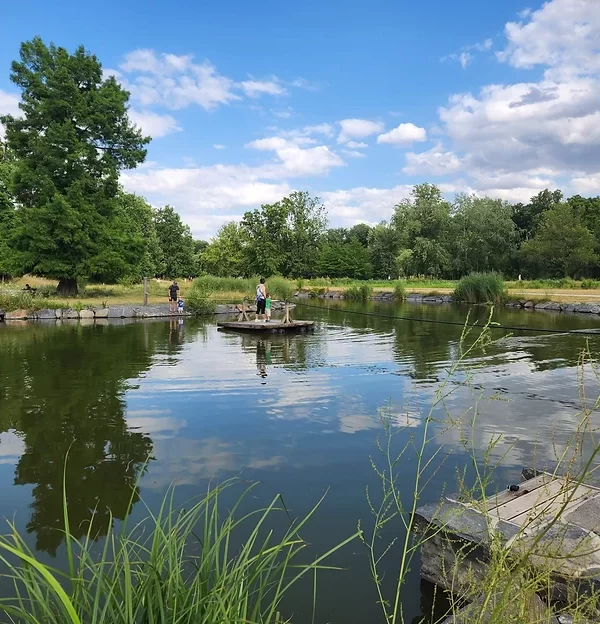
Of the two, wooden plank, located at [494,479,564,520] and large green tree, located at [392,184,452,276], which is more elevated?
large green tree, located at [392,184,452,276]

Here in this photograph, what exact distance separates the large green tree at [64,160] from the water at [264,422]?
1374 centimetres

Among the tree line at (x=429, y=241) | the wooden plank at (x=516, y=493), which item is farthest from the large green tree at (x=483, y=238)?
the wooden plank at (x=516, y=493)

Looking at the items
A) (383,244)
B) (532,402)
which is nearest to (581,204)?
(383,244)

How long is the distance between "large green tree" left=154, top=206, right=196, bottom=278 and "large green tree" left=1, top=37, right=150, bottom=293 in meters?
31.9

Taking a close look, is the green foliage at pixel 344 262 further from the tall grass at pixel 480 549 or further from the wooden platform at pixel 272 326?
the tall grass at pixel 480 549

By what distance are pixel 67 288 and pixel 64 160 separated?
6.75m

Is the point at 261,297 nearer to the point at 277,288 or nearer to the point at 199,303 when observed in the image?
the point at 199,303

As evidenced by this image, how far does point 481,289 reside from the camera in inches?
1300

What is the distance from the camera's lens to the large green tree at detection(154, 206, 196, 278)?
62.0 metres

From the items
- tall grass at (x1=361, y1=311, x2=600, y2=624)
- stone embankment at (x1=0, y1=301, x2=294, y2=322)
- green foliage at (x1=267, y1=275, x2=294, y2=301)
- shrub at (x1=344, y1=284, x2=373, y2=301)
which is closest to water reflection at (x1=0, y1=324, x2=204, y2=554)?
tall grass at (x1=361, y1=311, x2=600, y2=624)

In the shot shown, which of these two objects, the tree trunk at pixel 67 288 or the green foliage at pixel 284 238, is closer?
the tree trunk at pixel 67 288

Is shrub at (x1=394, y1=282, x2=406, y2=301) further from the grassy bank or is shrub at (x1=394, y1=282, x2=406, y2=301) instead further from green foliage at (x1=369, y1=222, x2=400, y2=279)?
green foliage at (x1=369, y1=222, x2=400, y2=279)

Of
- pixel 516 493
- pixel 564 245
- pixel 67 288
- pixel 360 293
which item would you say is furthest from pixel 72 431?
pixel 564 245

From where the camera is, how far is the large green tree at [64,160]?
2747 centimetres
